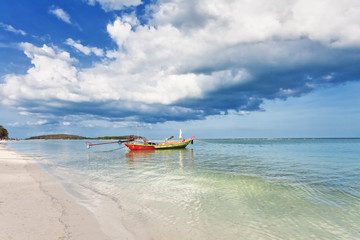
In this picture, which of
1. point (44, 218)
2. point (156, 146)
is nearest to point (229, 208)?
point (44, 218)

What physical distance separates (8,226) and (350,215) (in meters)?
12.3

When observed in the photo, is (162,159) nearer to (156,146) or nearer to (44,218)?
(156,146)

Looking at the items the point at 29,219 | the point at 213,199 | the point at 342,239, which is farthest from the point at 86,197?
the point at 342,239

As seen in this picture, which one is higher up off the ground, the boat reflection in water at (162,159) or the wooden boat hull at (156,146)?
the wooden boat hull at (156,146)

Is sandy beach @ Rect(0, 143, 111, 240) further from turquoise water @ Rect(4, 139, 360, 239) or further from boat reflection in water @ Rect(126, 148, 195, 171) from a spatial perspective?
boat reflection in water @ Rect(126, 148, 195, 171)

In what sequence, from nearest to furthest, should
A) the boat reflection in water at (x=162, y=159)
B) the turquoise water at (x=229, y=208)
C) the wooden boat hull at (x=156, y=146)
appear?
the turquoise water at (x=229, y=208)
the boat reflection in water at (x=162, y=159)
the wooden boat hull at (x=156, y=146)

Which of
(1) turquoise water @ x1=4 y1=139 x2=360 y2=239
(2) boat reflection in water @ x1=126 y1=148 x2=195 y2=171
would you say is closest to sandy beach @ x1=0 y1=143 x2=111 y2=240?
(1) turquoise water @ x1=4 y1=139 x2=360 y2=239

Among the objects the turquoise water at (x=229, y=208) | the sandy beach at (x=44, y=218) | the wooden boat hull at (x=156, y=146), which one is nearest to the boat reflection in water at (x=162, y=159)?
the turquoise water at (x=229, y=208)

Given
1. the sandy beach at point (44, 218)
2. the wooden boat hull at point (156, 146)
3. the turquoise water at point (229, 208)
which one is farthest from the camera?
the wooden boat hull at point (156, 146)

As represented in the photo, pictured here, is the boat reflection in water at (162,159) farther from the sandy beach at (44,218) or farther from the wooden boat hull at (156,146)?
the sandy beach at (44,218)

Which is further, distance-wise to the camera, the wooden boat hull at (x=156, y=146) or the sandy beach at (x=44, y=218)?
the wooden boat hull at (x=156, y=146)

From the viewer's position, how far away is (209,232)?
21.6 ft

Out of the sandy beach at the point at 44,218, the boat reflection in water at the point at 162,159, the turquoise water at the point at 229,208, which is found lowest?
Answer: the boat reflection in water at the point at 162,159

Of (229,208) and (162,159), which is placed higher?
(229,208)
